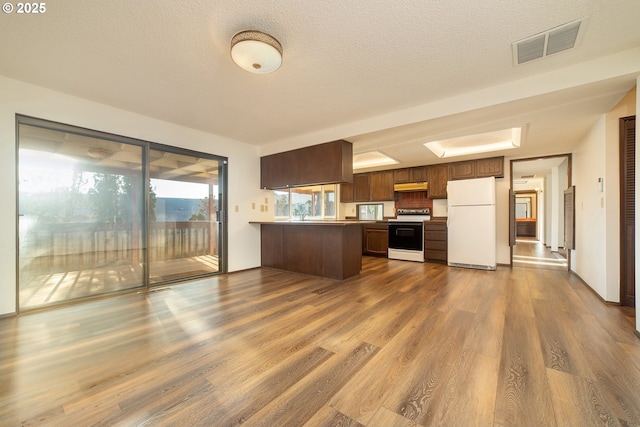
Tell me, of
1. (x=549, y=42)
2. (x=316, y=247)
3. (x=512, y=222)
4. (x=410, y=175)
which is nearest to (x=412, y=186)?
(x=410, y=175)

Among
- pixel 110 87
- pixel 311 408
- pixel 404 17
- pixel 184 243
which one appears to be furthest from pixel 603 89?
pixel 184 243

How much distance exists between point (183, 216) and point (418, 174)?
522 cm

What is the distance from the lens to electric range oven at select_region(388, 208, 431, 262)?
5797mm

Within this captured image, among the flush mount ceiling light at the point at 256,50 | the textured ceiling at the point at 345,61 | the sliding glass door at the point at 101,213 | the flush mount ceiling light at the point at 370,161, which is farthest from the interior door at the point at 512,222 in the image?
the sliding glass door at the point at 101,213

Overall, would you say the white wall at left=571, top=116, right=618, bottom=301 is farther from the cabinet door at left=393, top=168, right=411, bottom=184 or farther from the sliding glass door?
the sliding glass door

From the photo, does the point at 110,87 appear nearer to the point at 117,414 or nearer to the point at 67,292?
the point at 67,292

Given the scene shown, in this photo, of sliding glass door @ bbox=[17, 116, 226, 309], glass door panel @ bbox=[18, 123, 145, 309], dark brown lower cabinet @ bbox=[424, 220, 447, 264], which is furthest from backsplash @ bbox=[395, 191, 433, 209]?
glass door panel @ bbox=[18, 123, 145, 309]

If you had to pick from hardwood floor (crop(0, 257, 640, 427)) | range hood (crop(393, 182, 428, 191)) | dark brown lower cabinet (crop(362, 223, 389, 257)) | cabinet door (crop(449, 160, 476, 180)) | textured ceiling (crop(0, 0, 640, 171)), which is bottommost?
hardwood floor (crop(0, 257, 640, 427))

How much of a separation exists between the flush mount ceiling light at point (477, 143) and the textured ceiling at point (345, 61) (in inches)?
29.1

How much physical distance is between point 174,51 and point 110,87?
1215 mm

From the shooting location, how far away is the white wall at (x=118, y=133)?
258cm

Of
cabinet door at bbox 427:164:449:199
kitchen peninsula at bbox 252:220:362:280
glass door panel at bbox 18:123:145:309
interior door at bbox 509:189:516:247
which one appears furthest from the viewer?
cabinet door at bbox 427:164:449:199

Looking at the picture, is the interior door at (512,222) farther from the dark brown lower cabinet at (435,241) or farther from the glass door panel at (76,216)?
the glass door panel at (76,216)

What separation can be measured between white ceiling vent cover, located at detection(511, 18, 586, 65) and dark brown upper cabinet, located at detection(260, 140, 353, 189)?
2331 mm
